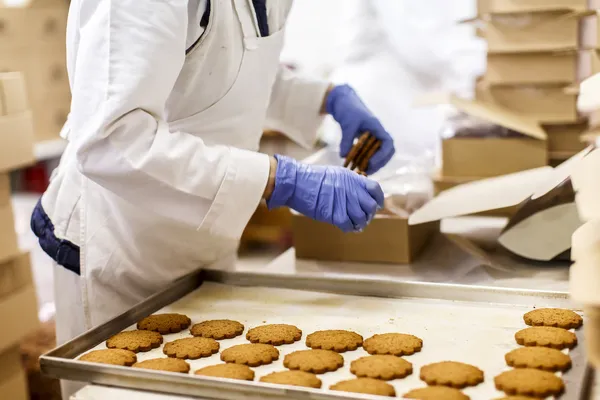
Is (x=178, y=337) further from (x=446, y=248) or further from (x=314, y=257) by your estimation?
(x=446, y=248)

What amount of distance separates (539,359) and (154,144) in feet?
2.33

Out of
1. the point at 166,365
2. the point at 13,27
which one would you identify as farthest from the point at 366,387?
the point at 13,27

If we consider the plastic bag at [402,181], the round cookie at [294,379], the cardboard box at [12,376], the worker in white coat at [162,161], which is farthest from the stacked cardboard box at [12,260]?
the round cookie at [294,379]

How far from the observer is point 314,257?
6.07 feet

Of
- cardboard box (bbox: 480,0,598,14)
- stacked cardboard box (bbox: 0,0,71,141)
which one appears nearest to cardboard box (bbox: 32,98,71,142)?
stacked cardboard box (bbox: 0,0,71,141)

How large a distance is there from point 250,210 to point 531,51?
4.05 feet

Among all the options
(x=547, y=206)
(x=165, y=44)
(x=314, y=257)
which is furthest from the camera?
(x=314, y=257)

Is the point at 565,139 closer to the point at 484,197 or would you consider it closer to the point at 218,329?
the point at 484,197

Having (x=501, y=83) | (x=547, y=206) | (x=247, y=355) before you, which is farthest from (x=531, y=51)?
(x=247, y=355)

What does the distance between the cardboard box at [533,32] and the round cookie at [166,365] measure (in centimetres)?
150

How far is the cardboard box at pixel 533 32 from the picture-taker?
2.12m

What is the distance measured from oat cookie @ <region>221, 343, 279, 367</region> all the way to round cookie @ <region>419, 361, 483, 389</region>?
0.79 feet

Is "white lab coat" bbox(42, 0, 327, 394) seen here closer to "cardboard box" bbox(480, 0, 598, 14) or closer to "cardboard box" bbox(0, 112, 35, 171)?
"cardboard box" bbox(0, 112, 35, 171)

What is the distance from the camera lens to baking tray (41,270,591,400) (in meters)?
1.01
